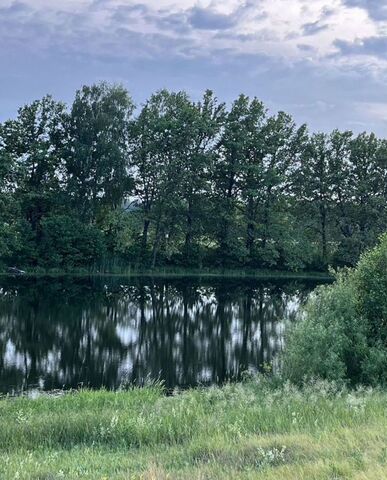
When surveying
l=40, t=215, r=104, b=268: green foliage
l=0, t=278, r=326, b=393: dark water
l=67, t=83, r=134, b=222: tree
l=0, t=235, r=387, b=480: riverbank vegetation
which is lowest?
l=0, t=278, r=326, b=393: dark water

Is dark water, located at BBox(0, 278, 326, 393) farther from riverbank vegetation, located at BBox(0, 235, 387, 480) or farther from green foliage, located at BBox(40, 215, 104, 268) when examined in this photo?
green foliage, located at BBox(40, 215, 104, 268)

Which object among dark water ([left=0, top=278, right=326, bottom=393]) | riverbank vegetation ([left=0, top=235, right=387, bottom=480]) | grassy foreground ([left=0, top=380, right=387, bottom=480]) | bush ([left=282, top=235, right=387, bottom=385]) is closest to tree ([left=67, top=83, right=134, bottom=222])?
dark water ([left=0, top=278, right=326, bottom=393])

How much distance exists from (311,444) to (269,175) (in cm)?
4917

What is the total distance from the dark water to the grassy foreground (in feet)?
23.0

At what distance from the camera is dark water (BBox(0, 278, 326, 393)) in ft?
55.2

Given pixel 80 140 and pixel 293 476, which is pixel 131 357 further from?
pixel 80 140

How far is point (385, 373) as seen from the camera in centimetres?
1425

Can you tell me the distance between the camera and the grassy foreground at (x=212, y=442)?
16.6ft

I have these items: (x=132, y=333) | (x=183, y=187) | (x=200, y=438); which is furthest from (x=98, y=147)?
(x=200, y=438)

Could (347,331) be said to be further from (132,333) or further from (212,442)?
(132,333)

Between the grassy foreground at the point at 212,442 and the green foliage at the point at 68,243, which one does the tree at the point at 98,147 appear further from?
the grassy foreground at the point at 212,442

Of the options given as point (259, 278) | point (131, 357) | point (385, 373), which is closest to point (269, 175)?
point (259, 278)

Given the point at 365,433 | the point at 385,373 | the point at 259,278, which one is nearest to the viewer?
→ the point at 365,433

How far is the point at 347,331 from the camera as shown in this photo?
15.0 m
